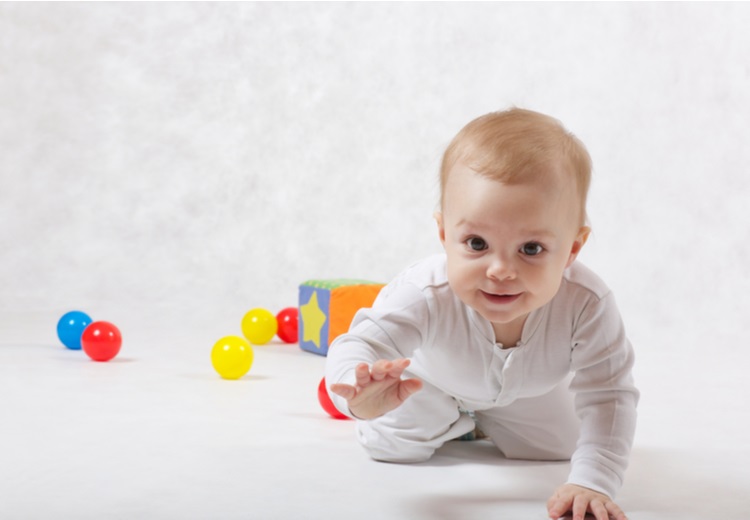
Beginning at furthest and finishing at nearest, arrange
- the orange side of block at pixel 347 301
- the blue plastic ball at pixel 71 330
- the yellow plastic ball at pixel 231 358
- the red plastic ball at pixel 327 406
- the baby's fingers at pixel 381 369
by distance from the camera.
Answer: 1. the blue plastic ball at pixel 71 330
2. the orange side of block at pixel 347 301
3. the yellow plastic ball at pixel 231 358
4. the red plastic ball at pixel 327 406
5. the baby's fingers at pixel 381 369

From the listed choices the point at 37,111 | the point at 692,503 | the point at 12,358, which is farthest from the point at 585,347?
the point at 37,111

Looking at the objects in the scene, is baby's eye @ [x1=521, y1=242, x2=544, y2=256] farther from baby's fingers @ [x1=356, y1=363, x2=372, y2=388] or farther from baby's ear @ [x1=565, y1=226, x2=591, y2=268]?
baby's fingers @ [x1=356, y1=363, x2=372, y2=388]

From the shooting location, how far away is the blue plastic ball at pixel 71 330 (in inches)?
132

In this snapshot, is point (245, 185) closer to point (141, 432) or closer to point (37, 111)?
point (37, 111)

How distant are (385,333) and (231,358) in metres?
1.22

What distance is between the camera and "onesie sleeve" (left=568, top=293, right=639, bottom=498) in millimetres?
1669

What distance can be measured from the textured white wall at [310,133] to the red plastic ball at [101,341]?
1203 mm

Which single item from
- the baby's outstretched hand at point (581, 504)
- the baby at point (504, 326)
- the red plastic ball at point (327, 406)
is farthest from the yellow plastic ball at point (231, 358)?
the baby's outstretched hand at point (581, 504)

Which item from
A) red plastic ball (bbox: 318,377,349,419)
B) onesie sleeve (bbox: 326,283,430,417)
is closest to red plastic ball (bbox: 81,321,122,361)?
red plastic ball (bbox: 318,377,349,419)

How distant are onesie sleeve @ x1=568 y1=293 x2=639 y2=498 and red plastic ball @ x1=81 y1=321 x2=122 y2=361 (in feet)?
5.84

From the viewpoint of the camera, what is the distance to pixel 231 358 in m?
2.88

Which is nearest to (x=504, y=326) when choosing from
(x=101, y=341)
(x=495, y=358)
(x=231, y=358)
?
(x=495, y=358)

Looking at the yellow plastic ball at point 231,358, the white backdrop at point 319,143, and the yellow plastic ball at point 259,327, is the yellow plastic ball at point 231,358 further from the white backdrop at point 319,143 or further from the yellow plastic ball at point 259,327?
the white backdrop at point 319,143

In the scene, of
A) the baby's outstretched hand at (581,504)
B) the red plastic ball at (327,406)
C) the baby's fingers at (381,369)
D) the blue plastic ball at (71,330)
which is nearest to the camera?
the baby's fingers at (381,369)
